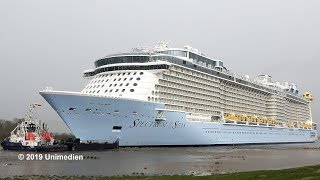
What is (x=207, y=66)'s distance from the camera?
8181 cm

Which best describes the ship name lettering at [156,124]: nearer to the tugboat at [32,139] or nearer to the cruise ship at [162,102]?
the cruise ship at [162,102]

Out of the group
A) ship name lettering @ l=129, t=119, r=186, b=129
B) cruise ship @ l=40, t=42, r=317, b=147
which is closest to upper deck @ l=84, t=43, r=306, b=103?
cruise ship @ l=40, t=42, r=317, b=147

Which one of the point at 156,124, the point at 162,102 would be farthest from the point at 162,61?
the point at 156,124

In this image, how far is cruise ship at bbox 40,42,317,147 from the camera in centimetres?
5665

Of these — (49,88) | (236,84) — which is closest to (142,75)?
(49,88)

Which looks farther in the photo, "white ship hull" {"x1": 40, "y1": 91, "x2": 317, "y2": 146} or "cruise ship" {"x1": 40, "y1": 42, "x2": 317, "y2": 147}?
"cruise ship" {"x1": 40, "y1": 42, "x2": 317, "y2": 147}

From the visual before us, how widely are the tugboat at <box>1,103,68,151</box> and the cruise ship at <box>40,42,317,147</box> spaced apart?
6341mm

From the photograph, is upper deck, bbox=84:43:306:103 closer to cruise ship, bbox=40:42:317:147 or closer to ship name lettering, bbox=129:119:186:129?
cruise ship, bbox=40:42:317:147

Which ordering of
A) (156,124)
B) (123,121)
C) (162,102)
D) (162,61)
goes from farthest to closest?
(162,61), (162,102), (156,124), (123,121)

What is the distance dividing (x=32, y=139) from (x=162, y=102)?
21647mm

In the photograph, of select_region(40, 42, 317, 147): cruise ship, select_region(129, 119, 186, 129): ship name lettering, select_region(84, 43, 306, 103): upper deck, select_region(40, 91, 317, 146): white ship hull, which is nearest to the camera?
select_region(40, 91, 317, 146): white ship hull

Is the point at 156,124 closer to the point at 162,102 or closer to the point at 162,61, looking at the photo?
the point at 162,102

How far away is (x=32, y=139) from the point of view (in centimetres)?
→ 6319

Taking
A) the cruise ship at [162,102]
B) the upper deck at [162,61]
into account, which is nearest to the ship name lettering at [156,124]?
the cruise ship at [162,102]
